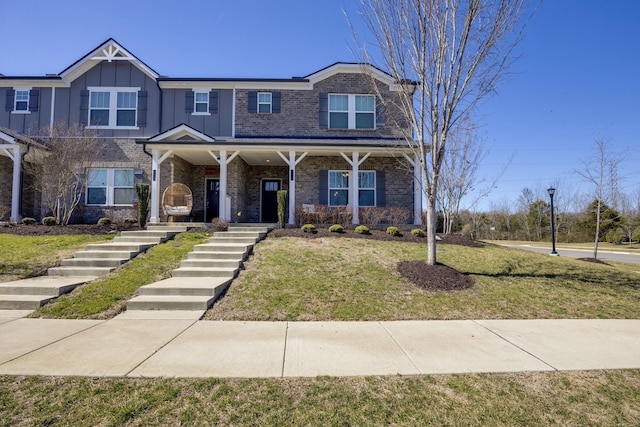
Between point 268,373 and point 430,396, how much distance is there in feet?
5.39

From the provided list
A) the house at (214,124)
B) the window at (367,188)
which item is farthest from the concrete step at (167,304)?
the window at (367,188)

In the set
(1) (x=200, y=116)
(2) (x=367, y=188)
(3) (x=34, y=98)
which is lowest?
(2) (x=367, y=188)

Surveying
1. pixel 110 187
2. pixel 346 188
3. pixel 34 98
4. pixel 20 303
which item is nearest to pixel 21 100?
pixel 34 98

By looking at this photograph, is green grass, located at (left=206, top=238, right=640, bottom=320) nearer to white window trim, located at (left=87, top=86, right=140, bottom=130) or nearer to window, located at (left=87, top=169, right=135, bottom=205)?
window, located at (left=87, top=169, right=135, bottom=205)

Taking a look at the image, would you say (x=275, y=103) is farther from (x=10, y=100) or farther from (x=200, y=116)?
(x=10, y=100)

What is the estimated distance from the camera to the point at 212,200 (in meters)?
15.4

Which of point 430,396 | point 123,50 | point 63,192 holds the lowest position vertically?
point 430,396

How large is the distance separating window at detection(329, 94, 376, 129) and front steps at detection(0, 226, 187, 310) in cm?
872

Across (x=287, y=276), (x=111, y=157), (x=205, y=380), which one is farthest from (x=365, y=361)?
(x=111, y=157)

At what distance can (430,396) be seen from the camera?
2.96 meters

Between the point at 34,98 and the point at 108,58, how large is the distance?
13.2 ft

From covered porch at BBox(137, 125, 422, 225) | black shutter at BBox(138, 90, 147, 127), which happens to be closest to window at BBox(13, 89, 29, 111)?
black shutter at BBox(138, 90, 147, 127)

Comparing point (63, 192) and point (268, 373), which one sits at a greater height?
point (63, 192)

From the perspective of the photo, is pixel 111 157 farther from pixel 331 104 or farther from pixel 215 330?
pixel 215 330
